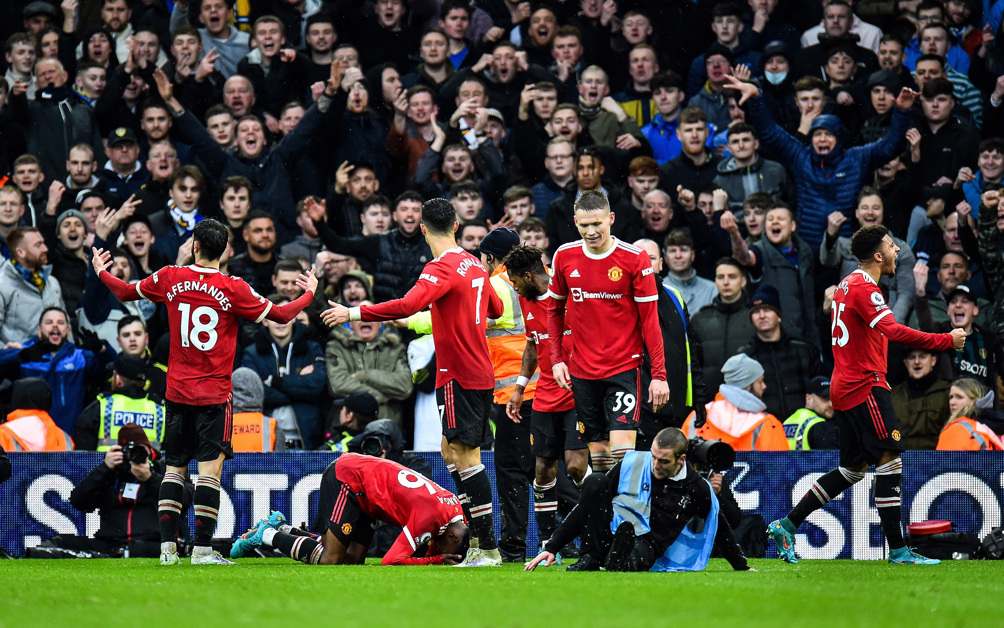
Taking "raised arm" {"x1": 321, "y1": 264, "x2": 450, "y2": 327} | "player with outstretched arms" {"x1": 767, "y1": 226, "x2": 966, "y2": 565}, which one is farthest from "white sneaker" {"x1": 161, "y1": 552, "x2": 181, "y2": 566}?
"player with outstretched arms" {"x1": 767, "y1": 226, "x2": 966, "y2": 565}

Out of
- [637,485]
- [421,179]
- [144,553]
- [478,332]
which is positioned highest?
[421,179]

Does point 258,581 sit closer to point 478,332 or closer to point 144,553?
point 478,332

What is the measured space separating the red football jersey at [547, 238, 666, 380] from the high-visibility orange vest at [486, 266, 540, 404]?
4.78ft

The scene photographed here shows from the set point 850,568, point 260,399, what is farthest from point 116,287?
point 850,568

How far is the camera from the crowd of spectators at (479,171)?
14.9m

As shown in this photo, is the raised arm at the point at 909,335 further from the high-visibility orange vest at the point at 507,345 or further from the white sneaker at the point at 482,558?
the white sneaker at the point at 482,558

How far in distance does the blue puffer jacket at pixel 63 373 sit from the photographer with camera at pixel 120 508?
2023 millimetres

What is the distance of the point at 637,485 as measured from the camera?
995 centimetres

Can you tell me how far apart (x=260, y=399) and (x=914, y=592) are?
7.28 m

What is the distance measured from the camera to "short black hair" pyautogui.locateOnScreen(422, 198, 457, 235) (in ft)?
34.7

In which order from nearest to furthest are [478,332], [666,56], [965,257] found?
[478,332] < [965,257] < [666,56]

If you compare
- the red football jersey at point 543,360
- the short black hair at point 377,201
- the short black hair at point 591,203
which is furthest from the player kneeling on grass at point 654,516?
the short black hair at point 377,201

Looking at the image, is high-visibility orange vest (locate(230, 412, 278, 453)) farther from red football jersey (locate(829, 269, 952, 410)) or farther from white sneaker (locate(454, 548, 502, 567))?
red football jersey (locate(829, 269, 952, 410))

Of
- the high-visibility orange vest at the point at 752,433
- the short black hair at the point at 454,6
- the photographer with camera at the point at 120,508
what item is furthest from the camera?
the short black hair at the point at 454,6
